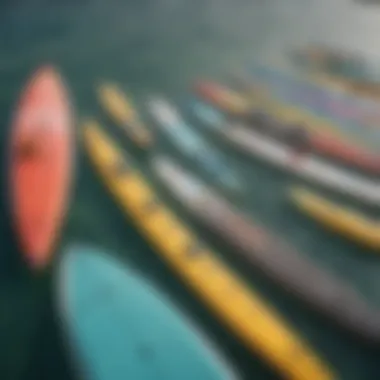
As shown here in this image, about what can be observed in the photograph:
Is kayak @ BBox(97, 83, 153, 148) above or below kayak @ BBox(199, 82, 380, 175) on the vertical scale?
above

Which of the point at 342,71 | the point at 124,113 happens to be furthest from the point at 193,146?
the point at 342,71

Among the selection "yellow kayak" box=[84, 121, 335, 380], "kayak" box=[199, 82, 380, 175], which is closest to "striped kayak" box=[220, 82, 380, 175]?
"kayak" box=[199, 82, 380, 175]

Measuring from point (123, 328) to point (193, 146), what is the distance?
16 centimetres

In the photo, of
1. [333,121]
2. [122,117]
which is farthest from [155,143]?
[333,121]

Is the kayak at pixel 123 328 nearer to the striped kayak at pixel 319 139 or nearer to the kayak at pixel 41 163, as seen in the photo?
the kayak at pixel 41 163

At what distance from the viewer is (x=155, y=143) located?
502 mm

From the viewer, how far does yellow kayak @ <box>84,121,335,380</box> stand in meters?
0.38

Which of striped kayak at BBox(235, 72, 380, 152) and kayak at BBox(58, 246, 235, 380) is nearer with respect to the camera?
kayak at BBox(58, 246, 235, 380)

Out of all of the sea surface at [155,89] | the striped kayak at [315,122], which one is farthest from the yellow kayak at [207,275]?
the striped kayak at [315,122]

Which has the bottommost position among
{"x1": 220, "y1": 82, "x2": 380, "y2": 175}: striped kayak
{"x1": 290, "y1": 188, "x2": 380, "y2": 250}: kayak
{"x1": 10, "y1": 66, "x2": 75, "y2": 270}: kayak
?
{"x1": 290, "y1": 188, "x2": 380, "y2": 250}: kayak

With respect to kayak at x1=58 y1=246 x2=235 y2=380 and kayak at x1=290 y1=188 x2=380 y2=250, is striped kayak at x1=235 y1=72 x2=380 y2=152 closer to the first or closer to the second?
kayak at x1=290 y1=188 x2=380 y2=250

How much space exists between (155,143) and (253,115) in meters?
0.08

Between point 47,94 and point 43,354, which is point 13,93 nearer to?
point 47,94

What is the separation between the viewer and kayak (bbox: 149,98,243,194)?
1.57 feet
